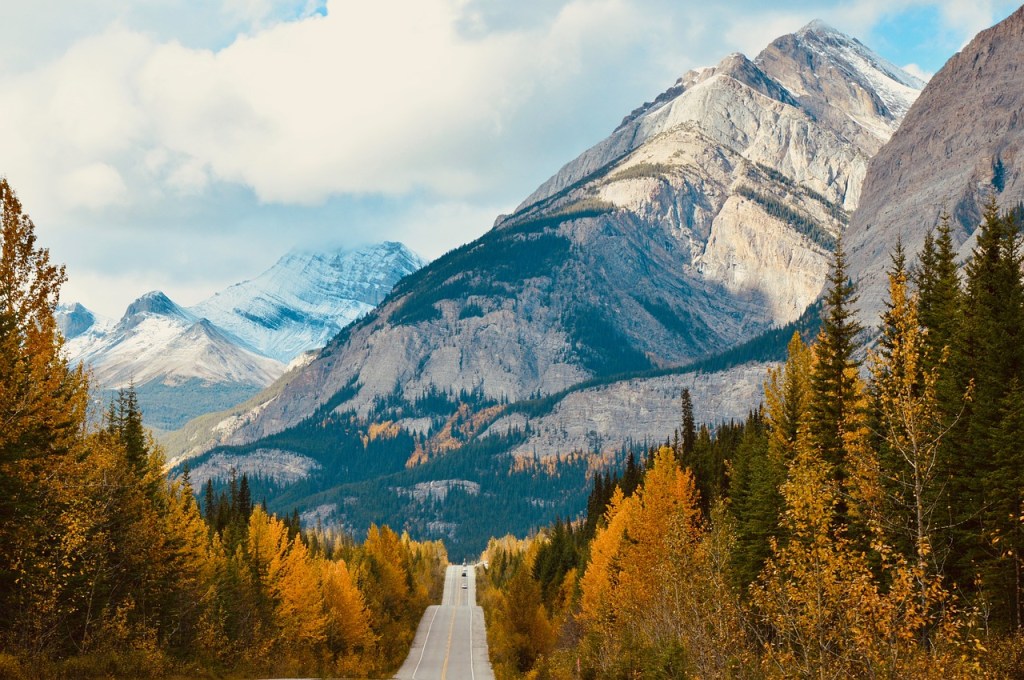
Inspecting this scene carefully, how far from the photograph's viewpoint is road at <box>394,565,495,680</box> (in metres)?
97.8

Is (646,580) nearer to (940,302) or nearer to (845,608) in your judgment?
(940,302)

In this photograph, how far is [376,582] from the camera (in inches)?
5148

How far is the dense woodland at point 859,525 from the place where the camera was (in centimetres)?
2575

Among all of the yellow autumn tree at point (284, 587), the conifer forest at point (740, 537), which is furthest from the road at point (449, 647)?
the yellow autumn tree at point (284, 587)

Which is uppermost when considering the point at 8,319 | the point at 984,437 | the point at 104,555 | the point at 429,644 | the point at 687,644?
the point at 8,319

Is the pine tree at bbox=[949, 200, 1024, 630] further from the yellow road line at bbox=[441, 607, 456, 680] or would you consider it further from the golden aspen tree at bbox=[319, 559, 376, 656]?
the golden aspen tree at bbox=[319, 559, 376, 656]

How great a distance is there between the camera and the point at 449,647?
120062 millimetres

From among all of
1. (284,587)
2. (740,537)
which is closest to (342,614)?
(284,587)

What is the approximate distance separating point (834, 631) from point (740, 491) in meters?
46.9

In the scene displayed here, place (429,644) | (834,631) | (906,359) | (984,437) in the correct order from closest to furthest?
1. (834,631)
2. (906,359)
3. (984,437)
4. (429,644)

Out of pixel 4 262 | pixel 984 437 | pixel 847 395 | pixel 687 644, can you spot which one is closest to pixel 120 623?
pixel 4 262

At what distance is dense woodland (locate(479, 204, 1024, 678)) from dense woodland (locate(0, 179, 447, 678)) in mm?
21153

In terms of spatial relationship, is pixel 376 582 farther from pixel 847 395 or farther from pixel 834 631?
pixel 834 631

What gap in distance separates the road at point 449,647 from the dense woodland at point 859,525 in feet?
32.0
